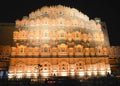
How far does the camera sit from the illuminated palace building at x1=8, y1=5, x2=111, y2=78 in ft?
177

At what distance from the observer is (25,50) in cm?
5494

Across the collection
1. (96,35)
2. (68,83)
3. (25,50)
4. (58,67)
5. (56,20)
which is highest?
(56,20)

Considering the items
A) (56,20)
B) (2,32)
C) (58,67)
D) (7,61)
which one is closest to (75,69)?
(58,67)

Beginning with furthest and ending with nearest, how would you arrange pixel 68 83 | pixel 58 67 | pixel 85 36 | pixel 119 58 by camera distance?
1. pixel 119 58
2. pixel 85 36
3. pixel 58 67
4. pixel 68 83

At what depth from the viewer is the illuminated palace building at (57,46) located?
177 ft

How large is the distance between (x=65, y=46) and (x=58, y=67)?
517 cm

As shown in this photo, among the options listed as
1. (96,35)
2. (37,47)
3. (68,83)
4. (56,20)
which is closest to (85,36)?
(96,35)

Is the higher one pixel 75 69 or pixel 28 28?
pixel 28 28

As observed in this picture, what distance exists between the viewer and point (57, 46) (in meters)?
56.1

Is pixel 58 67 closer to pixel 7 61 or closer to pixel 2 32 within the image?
pixel 7 61

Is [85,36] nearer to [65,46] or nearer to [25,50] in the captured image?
[65,46]

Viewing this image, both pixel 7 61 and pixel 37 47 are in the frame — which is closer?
pixel 37 47

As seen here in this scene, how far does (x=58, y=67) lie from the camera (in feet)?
177

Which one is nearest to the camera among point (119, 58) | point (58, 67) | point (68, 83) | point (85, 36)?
point (68, 83)
